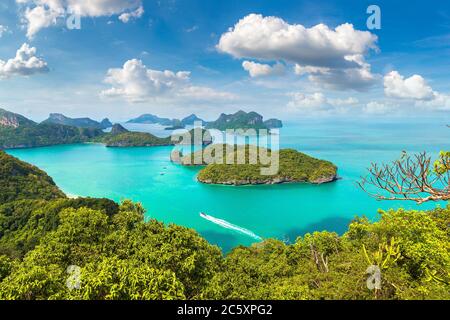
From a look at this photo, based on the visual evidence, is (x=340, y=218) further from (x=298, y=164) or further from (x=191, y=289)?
(x=191, y=289)

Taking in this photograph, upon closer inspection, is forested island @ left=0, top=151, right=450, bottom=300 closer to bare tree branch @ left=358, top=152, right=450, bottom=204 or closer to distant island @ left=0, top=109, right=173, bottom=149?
bare tree branch @ left=358, top=152, right=450, bottom=204

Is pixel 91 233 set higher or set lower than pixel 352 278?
higher

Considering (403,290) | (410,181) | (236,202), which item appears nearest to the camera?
(410,181)

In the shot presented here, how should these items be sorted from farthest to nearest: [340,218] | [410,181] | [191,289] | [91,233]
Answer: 1. [340,218]
2. [91,233]
3. [191,289]
4. [410,181]

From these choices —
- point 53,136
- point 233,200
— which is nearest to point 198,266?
point 233,200

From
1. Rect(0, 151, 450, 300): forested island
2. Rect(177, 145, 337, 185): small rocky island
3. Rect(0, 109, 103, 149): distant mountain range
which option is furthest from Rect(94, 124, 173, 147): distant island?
Rect(0, 151, 450, 300): forested island

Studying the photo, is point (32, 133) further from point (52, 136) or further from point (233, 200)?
point (233, 200)

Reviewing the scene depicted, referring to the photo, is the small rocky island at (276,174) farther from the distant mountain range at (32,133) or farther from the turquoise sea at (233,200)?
the distant mountain range at (32,133)
